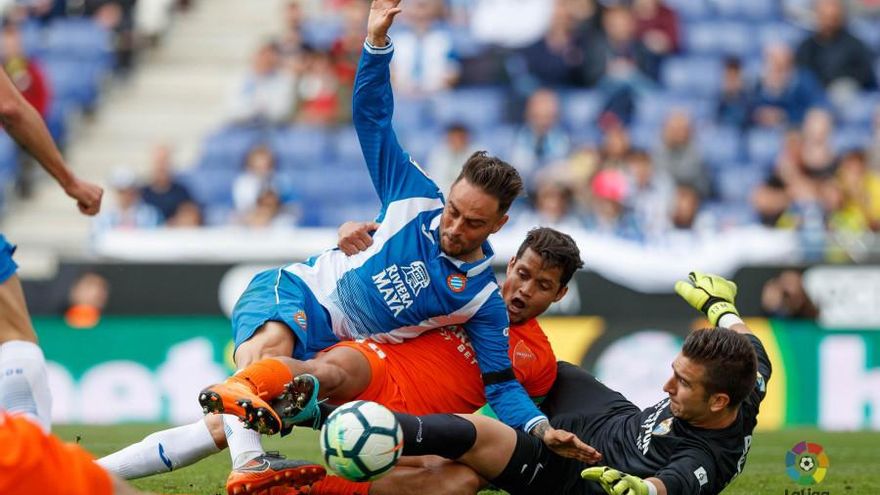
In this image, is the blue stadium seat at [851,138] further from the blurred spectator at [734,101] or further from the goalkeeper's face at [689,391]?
the goalkeeper's face at [689,391]

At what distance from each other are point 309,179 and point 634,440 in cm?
912

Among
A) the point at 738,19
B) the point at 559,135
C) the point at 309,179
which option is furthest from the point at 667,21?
the point at 309,179

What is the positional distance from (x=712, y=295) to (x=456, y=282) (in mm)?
1581

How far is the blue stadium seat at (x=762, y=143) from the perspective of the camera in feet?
51.6

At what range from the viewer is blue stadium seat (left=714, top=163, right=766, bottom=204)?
592 inches

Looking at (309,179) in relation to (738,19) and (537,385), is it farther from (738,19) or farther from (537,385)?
(537,385)

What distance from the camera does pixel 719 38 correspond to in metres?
17.1

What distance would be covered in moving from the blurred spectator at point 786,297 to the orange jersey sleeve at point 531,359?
19.1 ft

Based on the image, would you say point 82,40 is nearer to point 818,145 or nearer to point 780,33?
point 780,33

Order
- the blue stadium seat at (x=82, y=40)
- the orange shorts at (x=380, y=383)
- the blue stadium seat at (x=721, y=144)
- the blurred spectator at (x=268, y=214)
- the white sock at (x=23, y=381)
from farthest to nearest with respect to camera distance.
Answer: the blue stadium seat at (x=82, y=40), the blue stadium seat at (x=721, y=144), the blurred spectator at (x=268, y=214), the orange shorts at (x=380, y=383), the white sock at (x=23, y=381)

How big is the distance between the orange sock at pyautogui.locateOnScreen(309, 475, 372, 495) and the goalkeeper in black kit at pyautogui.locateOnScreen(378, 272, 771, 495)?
13.5 inches

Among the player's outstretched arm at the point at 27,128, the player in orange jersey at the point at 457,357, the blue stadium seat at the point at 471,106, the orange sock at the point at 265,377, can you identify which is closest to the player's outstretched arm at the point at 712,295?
the player in orange jersey at the point at 457,357

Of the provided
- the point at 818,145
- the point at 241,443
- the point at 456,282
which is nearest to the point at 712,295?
the point at 456,282

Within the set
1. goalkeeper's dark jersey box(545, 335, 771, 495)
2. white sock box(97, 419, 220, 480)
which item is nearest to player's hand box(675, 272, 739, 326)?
goalkeeper's dark jersey box(545, 335, 771, 495)
